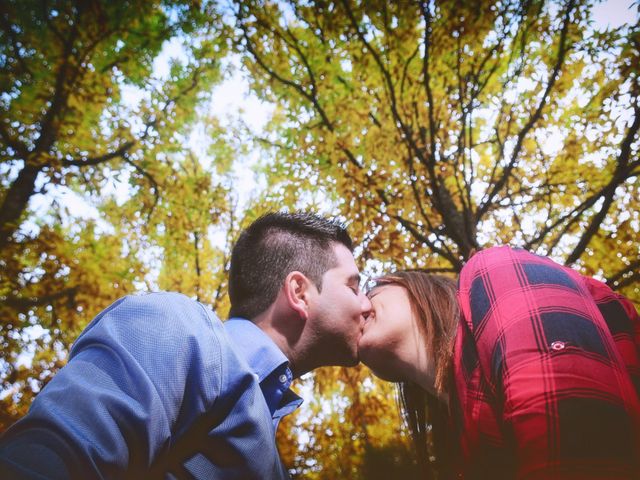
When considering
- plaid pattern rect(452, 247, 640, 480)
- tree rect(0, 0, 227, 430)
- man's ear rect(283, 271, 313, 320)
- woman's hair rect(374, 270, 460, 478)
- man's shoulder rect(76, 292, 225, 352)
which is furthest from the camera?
tree rect(0, 0, 227, 430)

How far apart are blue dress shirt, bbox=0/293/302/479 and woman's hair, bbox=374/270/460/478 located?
959mm

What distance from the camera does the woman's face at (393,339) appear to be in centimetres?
200

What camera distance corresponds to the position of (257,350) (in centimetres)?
159

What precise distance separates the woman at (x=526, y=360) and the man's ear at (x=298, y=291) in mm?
441

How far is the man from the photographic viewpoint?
793 mm

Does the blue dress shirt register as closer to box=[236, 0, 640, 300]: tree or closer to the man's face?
the man's face

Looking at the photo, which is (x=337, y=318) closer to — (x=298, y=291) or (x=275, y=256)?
(x=298, y=291)

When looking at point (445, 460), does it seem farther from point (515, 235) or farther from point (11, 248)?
point (11, 248)

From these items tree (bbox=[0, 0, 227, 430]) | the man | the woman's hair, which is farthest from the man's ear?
tree (bbox=[0, 0, 227, 430])

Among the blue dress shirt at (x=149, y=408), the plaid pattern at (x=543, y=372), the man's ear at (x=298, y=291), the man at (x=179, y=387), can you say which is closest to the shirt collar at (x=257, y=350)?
the man at (x=179, y=387)

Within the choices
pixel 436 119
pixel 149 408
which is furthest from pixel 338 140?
pixel 149 408

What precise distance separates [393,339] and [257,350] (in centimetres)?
85

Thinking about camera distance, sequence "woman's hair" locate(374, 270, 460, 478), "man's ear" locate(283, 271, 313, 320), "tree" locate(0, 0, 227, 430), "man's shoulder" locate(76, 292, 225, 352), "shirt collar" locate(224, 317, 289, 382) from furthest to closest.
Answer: "tree" locate(0, 0, 227, 430) < "man's ear" locate(283, 271, 313, 320) < "woman's hair" locate(374, 270, 460, 478) < "shirt collar" locate(224, 317, 289, 382) < "man's shoulder" locate(76, 292, 225, 352)

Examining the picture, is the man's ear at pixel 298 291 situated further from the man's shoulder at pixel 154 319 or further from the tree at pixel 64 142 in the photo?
the tree at pixel 64 142
